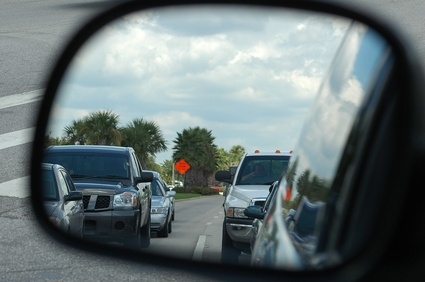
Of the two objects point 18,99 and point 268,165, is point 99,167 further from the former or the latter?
point 18,99

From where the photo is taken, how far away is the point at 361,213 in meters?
2.09

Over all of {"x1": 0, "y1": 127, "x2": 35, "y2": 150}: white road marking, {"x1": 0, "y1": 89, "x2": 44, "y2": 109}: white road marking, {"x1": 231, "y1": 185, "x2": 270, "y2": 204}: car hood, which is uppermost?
{"x1": 0, "y1": 89, "x2": 44, "y2": 109}: white road marking

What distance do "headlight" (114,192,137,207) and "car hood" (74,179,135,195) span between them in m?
0.10

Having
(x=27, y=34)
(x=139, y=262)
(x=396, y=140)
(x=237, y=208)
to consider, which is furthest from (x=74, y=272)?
(x=27, y=34)

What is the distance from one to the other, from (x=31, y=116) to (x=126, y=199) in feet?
36.5

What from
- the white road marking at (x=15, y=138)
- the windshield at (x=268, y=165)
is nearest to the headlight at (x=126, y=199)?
the white road marking at (x=15, y=138)

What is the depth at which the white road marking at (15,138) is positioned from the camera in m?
15.8

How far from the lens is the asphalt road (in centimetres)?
991

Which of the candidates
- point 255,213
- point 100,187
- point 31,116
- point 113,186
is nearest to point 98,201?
point 100,187

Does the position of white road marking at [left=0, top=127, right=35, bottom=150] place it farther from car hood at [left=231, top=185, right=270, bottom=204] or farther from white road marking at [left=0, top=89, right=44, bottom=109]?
car hood at [left=231, top=185, right=270, bottom=204]

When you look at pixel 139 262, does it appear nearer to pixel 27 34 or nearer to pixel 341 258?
pixel 341 258

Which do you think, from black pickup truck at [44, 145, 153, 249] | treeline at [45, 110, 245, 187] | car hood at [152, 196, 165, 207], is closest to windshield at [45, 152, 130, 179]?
black pickup truck at [44, 145, 153, 249]

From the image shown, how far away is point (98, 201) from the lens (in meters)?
9.42

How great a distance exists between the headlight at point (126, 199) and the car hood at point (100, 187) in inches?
4.1
